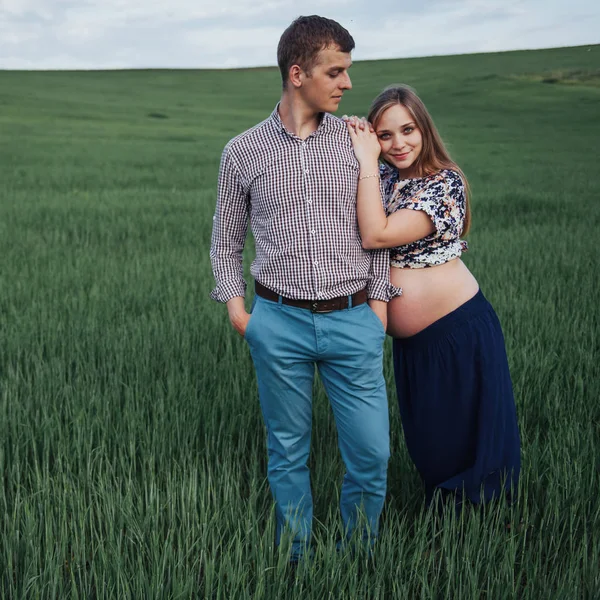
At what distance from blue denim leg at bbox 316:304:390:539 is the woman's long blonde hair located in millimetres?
515

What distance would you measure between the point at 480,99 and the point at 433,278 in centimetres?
3383

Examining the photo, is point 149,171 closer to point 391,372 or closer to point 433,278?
point 391,372

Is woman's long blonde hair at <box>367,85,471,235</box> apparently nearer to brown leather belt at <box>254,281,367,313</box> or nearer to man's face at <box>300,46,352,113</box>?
man's face at <box>300,46,352,113</box>

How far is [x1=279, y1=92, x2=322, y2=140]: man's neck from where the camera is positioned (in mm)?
2094

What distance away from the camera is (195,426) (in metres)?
2.94

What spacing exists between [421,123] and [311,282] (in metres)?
0.62

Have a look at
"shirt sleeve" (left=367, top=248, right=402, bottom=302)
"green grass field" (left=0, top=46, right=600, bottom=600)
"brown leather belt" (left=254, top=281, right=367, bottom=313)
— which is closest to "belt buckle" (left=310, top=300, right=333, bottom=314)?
"brown leather belt" (left=254, top=281, right=367, bottom=313)

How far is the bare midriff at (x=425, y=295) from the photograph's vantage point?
7.50 feet

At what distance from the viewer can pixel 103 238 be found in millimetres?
7645

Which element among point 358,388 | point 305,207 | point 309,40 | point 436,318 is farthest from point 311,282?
point 309,40

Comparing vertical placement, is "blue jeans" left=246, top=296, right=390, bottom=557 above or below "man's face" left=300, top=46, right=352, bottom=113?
below

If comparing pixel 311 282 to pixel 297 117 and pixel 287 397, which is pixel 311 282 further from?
pixel 297 117

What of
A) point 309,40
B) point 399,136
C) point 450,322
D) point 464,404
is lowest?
point 464,404

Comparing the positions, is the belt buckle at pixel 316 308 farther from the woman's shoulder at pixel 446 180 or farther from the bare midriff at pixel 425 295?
the woman's shoulder at pixel 446 180
